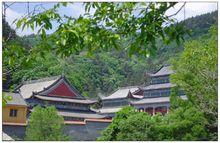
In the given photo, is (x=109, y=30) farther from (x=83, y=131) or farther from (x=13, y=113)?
(x=83, y=131)

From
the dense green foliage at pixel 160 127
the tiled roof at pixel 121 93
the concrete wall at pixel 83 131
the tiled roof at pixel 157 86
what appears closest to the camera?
the dense green foliage at pixel 160 127

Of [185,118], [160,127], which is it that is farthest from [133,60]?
[185,118]

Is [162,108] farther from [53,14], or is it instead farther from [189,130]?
[53,14]

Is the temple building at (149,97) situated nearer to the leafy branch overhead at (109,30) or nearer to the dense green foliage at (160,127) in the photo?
the dense green foliage at (160,127)

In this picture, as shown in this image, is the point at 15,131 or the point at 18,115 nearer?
the point at 15,131

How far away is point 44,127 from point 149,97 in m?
3.85

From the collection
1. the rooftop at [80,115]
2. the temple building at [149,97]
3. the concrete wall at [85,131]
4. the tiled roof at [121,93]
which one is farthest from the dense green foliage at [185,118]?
the rooftop at [80,115]

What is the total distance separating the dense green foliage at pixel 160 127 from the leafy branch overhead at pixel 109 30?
4530 millimetres

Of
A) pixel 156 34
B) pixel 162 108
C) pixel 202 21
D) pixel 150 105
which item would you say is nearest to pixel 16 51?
pixel 156 34

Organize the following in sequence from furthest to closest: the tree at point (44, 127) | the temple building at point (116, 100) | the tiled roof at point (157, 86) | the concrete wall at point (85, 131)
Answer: the tiled roof at point (157, 86) → the temple building at point (116, 100) → the concrete wall at point (85, 131) → the tree at point (44, 127)

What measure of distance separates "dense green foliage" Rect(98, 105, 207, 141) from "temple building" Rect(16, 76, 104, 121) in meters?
1.54

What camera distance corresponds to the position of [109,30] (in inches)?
47.3

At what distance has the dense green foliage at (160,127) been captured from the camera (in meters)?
5.71

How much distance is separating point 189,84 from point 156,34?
4.89 m
